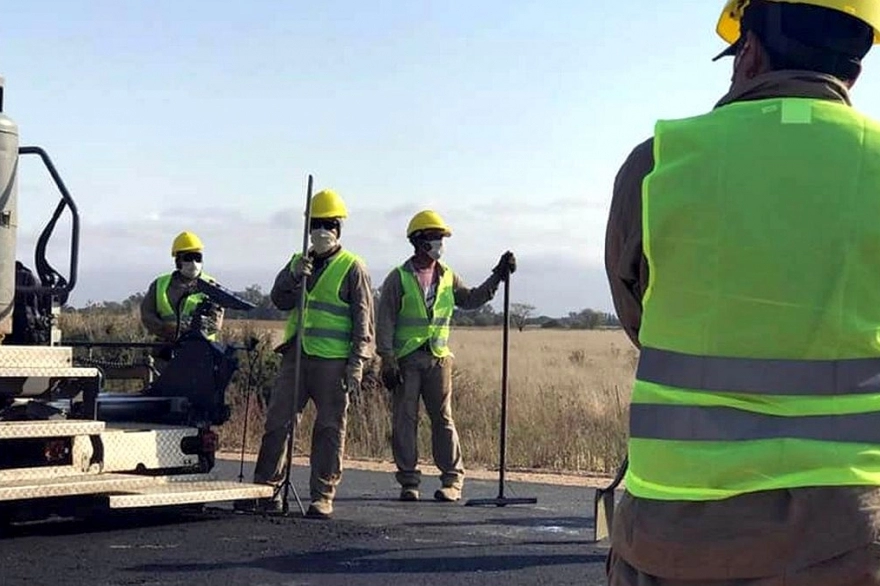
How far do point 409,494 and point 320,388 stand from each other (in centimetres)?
159

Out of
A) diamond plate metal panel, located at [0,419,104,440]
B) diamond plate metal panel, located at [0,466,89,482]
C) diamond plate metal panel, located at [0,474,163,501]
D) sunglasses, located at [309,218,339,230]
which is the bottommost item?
diamond plate metal panel, located at [0,474,163,501]

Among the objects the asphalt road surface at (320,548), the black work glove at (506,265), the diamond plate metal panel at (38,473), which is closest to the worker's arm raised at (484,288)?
the black work glove at (506,265)

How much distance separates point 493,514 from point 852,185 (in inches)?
312

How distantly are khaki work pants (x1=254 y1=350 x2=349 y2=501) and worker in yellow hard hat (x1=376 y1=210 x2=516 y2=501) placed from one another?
1.46 metres

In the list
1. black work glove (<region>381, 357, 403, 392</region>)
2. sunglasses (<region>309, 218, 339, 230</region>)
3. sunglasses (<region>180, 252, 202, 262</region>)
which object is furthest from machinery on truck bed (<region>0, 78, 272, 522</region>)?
sunglasses (<region>180, 252, 202, 262</region>)

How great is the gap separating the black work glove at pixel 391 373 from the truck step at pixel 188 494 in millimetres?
2071

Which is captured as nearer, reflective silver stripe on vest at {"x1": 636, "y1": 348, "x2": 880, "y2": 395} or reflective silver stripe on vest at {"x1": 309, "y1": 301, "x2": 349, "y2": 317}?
reflective silver stripe on vest at {"x1": 636, "y1": 348, "x2": 880, "y2": 395}

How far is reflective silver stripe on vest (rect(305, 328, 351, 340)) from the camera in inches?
409

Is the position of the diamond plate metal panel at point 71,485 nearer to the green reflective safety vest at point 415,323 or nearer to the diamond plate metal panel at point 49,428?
the diamond plate metal panel at point 49,428

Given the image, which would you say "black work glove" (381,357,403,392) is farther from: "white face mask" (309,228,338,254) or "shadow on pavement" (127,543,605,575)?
"shadow on pavement" (127,543,605,575)

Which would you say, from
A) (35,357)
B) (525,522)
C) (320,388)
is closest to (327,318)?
(320,388)

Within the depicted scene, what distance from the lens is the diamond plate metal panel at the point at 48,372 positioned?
861 cm

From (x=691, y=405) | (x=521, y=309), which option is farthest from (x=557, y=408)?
(x=691, y=405)

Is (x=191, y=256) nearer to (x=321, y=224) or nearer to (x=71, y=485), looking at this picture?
(x=321, y=224)
